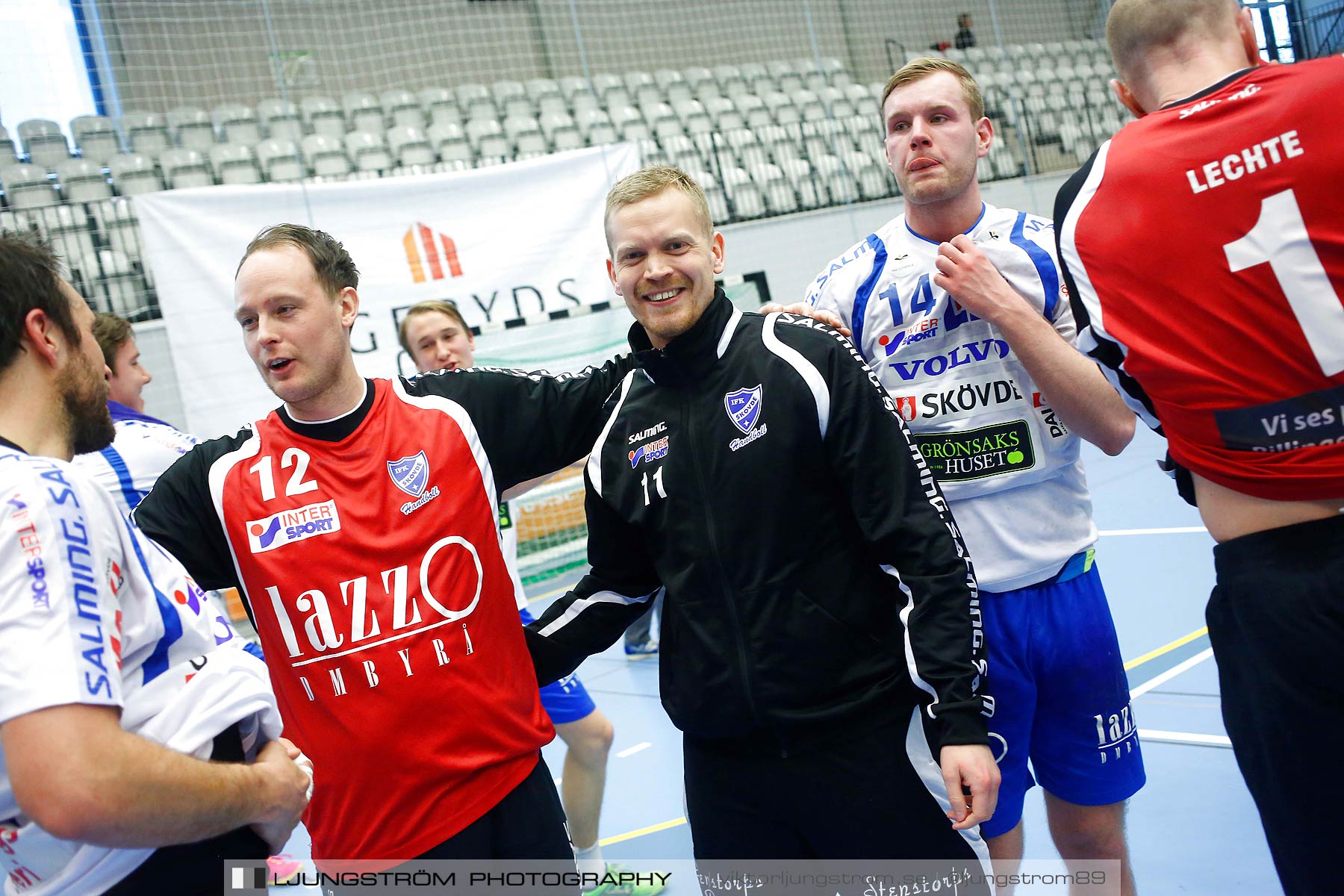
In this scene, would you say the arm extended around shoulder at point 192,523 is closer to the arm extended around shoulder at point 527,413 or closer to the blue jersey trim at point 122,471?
the arm extended around shoulder at point 527,413

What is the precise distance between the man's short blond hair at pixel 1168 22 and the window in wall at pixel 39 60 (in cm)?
788

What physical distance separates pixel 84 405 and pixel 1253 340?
184 centimetres

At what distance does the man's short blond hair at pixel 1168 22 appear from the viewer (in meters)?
1.74

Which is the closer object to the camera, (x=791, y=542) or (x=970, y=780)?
(x=970, y=780)

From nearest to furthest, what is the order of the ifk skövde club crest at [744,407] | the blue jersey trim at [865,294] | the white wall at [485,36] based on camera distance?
the ifk skövde club crest at [744,407]
the blue jersey trim at [865,294]
the white wall at [485,36]

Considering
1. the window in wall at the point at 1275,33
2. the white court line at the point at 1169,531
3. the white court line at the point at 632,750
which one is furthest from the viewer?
the window in wall at the point at 1275,33

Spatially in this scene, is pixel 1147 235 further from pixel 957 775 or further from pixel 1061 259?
pixel 957 775

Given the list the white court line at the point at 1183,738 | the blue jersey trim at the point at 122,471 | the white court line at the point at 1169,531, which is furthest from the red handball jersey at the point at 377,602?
the white court line at the point at 1169,531

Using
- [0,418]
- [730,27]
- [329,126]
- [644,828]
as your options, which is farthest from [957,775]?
[730,27]

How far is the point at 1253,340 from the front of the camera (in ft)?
5.24

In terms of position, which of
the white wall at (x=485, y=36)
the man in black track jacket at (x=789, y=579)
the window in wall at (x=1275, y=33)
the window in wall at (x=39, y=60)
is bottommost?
the man in black track jacket at (x=789, y=579)

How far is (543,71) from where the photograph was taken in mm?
13680

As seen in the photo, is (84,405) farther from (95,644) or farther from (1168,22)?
(1168,22)

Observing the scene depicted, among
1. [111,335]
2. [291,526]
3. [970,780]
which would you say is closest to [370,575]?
[291,526]
